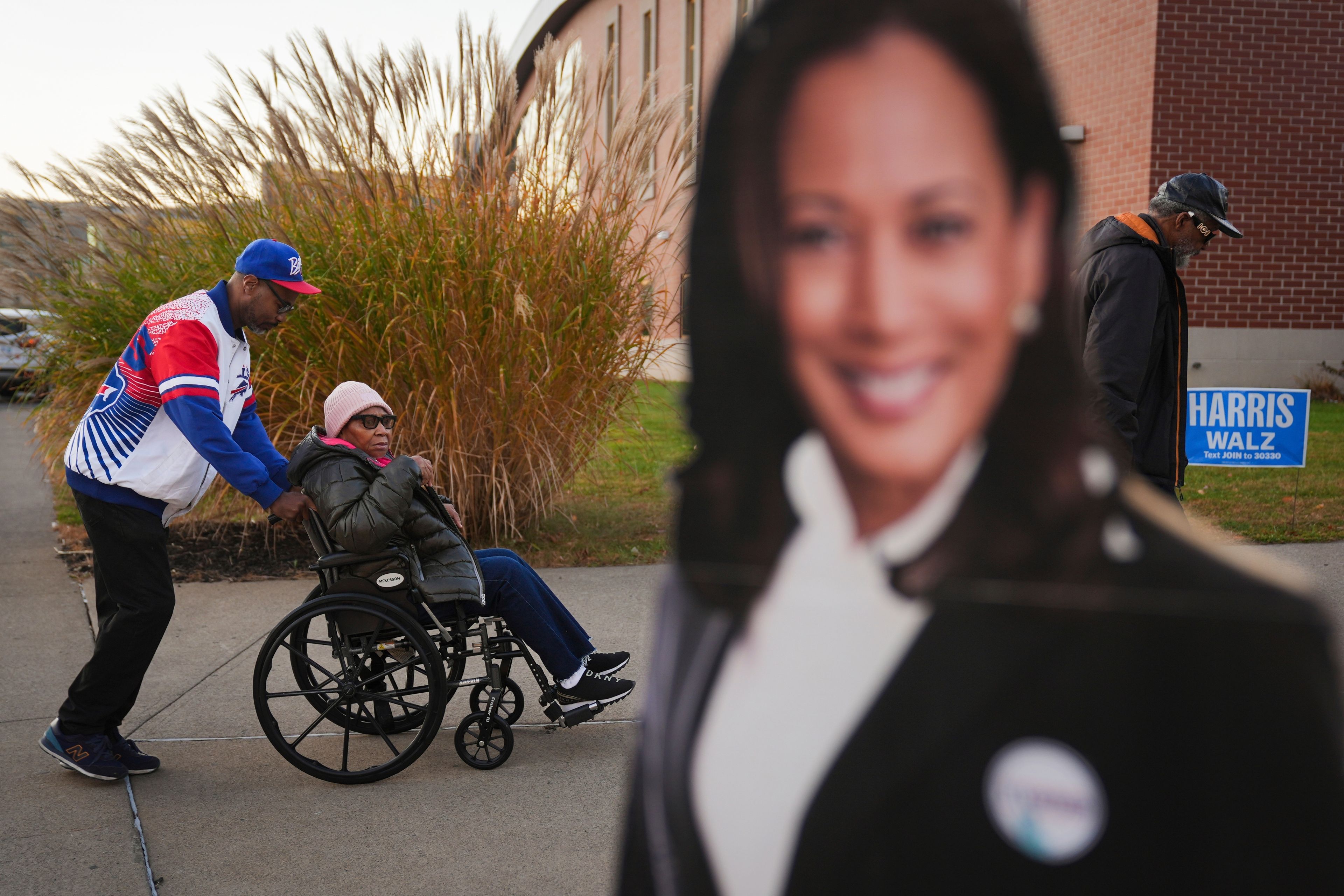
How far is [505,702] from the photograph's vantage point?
435 cm

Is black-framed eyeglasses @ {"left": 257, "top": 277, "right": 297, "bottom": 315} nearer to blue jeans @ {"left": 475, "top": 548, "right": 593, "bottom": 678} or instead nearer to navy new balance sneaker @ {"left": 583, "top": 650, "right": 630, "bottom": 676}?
blue jeans @ {"left": 475, "top": 548, "right": 593, "bottom": 678}

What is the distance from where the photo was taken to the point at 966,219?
3.31 ft

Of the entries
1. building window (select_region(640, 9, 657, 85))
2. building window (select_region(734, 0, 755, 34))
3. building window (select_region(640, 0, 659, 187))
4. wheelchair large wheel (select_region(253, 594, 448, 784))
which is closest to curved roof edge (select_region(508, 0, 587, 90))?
building window (select_region(640, 9, 657, 85))

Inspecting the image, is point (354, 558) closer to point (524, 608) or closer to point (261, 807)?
point (524, 608)

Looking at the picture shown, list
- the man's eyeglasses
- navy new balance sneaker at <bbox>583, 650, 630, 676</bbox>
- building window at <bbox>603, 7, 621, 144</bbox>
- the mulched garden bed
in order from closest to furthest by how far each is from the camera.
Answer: the man's eyeglasses, navy new balance sneaker at <bbox>583, 650, 630, 676</bbox>, building window at <bbox>603, 7, 621, 144</bbox>, the mulched garden bed

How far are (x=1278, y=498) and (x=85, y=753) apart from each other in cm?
835

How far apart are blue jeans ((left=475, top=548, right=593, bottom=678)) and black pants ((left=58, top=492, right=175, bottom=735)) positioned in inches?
42.7

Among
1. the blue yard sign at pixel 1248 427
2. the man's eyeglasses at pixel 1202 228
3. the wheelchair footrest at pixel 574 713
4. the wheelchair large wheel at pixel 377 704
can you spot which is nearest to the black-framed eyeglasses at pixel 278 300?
the wheelchair large wheel at pixel 377 704

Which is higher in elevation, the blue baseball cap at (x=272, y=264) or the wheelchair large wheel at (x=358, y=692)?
the blue baseball cap at (x=272, y=264)

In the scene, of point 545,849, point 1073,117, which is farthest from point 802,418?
point 545,849

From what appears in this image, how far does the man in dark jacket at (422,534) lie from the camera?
147 inches

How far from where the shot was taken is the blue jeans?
397 centimetres

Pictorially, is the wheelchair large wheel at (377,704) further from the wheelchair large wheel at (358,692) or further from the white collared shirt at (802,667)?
the white collared shirt at (802,667)

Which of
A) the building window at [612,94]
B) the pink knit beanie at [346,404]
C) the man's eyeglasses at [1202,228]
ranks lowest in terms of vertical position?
the pink knit beanie at [346,404]
